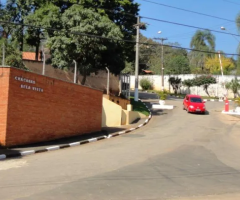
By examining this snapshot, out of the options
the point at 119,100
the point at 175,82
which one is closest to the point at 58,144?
the point at 119,100

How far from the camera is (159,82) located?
6222 cm

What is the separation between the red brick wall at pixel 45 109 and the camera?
40.7 ft

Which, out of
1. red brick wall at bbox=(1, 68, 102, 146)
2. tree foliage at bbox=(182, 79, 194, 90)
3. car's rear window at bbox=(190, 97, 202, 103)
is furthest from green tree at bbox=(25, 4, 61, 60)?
tree foliage at bbox=(182, 79, 194, 90)

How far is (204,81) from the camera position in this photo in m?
52.4

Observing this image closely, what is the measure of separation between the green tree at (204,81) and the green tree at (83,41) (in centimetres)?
3064

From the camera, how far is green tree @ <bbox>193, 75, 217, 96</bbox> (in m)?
52.0

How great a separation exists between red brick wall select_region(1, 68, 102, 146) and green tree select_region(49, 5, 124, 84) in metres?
5.41

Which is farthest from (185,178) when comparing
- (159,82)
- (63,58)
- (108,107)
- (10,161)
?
(159,82)

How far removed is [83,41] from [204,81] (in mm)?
34103

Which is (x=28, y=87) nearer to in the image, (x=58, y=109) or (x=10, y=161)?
(x=58, y=109)

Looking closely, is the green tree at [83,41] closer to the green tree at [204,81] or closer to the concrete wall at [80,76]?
the concrete wall at [80,76]

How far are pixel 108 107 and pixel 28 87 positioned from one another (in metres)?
9.14

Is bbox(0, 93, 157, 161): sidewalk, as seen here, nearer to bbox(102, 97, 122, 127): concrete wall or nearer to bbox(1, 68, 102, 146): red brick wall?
bbox(1, 68, 102, 146): red brick wall

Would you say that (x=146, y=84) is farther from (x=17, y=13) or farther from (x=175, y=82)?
(x=17, y=13)
